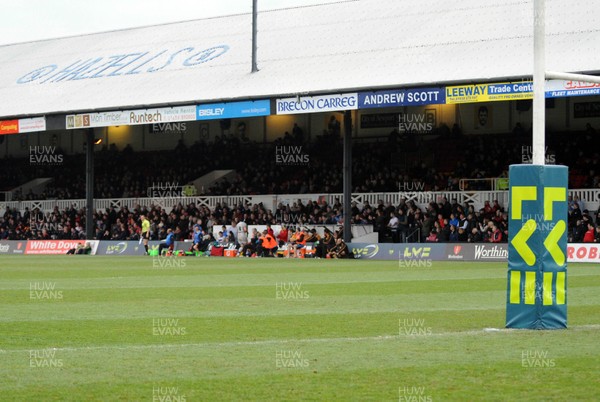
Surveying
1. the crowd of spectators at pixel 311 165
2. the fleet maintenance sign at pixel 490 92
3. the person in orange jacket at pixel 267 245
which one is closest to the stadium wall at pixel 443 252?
the person in orange jacket at pixel 267 245

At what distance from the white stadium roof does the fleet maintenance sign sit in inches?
14.4

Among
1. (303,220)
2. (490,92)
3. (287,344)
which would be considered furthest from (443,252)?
(287,344)

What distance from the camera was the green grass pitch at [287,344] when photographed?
361 inches

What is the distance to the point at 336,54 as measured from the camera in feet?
148

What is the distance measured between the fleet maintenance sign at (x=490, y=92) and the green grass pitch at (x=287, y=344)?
12.4 metres

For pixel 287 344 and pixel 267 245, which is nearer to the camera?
pixel 287 344

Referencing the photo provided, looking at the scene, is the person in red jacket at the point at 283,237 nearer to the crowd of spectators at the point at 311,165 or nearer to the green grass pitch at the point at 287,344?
the crowd of spectators at the point at 311,165

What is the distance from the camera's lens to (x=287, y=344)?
483 inches

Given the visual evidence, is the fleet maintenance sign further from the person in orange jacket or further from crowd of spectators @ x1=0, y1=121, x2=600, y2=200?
the person in orange jacket

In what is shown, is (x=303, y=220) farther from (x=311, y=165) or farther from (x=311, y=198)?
(x=311, y=165)

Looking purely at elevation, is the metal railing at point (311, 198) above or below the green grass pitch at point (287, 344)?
above

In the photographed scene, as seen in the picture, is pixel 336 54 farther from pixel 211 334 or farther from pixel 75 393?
pixel 75 393

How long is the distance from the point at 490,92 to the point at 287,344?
2476 centimetres

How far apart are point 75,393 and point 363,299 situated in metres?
10.8
